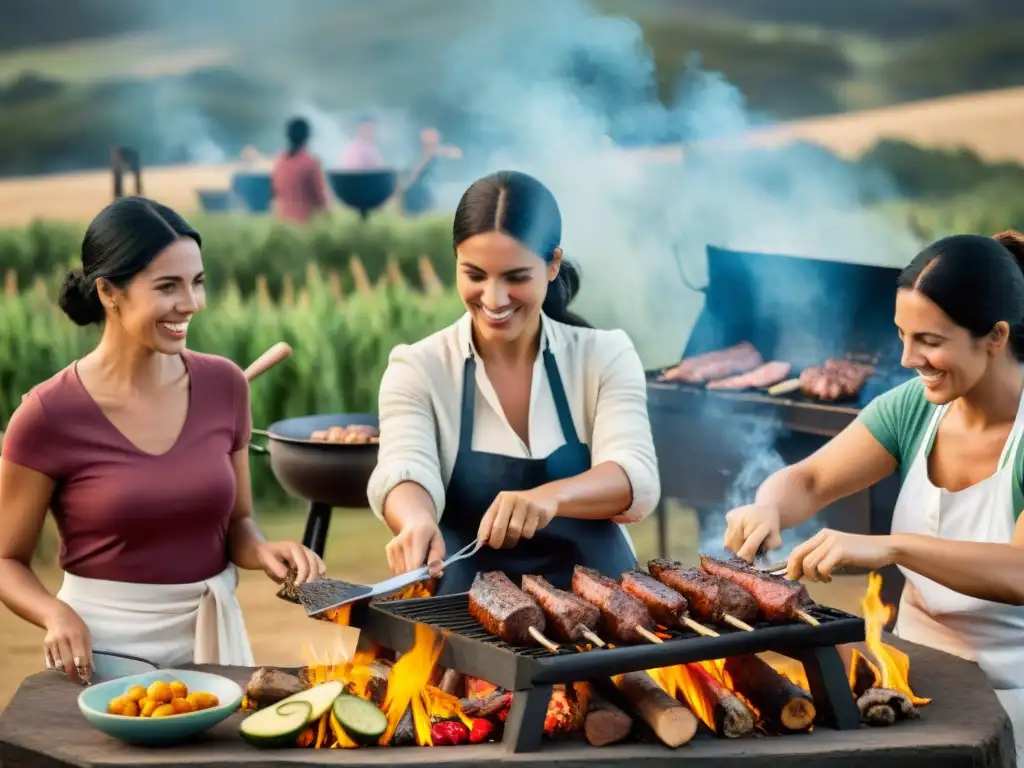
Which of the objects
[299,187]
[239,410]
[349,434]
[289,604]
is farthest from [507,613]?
[299,187]

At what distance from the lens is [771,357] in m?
6.50

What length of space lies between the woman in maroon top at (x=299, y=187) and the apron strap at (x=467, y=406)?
7.36 meters

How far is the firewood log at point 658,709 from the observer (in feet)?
9.18

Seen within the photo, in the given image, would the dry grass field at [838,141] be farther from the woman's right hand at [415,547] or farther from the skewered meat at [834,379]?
the woman's right hand at [415,547]

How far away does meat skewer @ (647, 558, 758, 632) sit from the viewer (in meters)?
2.95

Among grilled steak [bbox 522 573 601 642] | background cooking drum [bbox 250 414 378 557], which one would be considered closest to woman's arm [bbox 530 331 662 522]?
grilled steak [bbox 522 573 601 642]

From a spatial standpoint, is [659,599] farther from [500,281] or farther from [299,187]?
[299,187]

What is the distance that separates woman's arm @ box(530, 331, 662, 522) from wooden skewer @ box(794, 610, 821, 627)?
601mm

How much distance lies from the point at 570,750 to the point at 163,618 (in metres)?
1.08

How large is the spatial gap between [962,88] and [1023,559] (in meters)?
8.84

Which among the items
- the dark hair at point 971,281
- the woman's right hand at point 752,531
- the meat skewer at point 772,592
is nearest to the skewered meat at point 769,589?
the meat skewer at point 772,592

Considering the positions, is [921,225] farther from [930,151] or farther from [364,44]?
[364,44]

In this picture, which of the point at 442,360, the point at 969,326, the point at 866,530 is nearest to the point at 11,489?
the point at 442,360

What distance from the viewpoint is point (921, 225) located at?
429 inches
